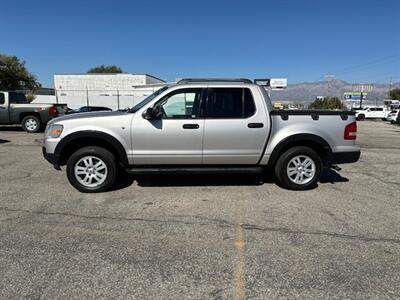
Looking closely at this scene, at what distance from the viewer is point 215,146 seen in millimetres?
6062

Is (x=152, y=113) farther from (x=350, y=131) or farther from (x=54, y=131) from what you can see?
(x=350, y=131)

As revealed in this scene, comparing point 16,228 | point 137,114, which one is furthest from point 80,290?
point 137,114

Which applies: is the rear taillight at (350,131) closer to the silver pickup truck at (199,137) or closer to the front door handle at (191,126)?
the silver pickup truck at (199,137)

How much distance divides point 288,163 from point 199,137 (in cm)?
167

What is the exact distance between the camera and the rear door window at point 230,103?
19.9 ft

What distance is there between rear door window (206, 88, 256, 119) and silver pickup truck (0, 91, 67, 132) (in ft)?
40.5

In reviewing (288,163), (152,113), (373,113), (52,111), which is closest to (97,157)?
(152,113)

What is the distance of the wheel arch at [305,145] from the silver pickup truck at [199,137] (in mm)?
18

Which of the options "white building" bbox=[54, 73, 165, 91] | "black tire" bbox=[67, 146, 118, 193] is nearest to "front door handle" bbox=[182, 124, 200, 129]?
"black tire" bbox=[67, 146, 118, 193]

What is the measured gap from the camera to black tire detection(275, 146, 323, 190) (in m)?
6.24

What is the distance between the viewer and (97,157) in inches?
237

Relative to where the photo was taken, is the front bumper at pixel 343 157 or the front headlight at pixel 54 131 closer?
the front headlight at pixel 54 131

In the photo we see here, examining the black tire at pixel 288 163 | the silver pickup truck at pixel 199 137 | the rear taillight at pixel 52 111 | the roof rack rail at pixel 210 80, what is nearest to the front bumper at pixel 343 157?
the silver pickup truck at pixel 199 137

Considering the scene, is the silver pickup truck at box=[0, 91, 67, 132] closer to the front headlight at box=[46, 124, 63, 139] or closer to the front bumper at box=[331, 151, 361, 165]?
the front headlight at box=[46, 124, 63, 139]
